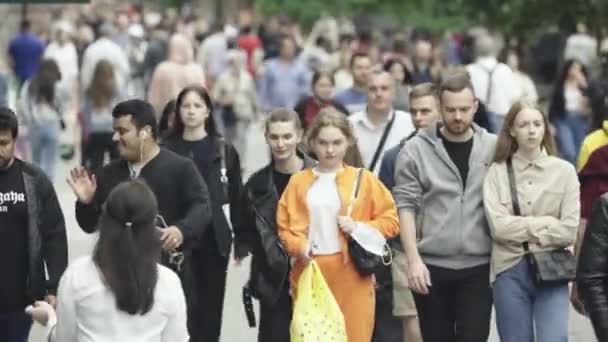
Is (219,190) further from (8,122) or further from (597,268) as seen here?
(597,268)

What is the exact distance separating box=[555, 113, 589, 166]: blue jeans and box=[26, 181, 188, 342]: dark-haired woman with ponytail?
516 inches

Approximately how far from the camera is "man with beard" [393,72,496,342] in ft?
33.4

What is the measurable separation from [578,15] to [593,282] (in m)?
23.7

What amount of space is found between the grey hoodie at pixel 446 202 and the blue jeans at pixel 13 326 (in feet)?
6.49

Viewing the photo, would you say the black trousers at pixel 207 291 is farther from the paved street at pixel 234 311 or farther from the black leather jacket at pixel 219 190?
the paved street at pixel 234 311

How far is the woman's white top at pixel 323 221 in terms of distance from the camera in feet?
32.8

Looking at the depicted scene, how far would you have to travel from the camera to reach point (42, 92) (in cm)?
2077

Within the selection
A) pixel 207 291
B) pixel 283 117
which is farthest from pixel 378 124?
pixel 283 117

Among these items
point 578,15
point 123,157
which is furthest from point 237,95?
point 123,157

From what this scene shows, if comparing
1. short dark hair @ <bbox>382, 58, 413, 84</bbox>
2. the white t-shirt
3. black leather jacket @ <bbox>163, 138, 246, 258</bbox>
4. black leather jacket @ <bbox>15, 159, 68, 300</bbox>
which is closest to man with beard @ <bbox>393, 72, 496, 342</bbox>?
black leather jacket @ <bbox>163, 138, 246, 258</bbox>

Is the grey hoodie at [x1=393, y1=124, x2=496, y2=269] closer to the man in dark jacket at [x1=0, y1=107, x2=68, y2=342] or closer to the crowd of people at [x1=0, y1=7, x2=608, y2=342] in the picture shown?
the crowd of people at [x1=0, y1=7, x2=608, y2=342]

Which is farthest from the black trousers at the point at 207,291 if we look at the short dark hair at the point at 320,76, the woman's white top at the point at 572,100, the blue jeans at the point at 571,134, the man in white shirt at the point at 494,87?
the woman's white top at the point at 572,100

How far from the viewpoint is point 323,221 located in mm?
9984

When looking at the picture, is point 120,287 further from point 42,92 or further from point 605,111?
point 42,92
